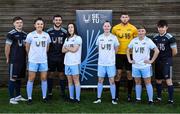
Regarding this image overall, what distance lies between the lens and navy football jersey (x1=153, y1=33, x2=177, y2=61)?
311 inches

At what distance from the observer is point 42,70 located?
26.0 feet

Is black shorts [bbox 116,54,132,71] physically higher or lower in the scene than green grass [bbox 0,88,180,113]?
higher

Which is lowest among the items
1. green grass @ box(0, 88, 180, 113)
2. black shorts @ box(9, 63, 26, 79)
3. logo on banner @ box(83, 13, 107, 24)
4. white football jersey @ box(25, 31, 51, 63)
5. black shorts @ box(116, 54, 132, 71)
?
green grass @ box(0, 88, 180, 113)

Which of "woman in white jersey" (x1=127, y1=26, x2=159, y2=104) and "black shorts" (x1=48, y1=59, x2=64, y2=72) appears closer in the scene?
"woman in white jersey" (x1=127, y1=26, x2=159, y2=104)

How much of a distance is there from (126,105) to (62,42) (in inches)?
71.8

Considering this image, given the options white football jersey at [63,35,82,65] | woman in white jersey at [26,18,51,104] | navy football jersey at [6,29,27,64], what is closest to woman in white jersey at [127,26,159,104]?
white football jersey at [63,35,82,65]

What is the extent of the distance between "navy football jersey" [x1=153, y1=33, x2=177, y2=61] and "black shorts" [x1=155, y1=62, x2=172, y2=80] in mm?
117

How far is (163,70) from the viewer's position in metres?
7.96

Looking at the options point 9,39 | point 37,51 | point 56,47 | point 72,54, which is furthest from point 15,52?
point 72,54

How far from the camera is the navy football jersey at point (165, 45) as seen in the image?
7.91m

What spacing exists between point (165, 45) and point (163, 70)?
50 centimetres

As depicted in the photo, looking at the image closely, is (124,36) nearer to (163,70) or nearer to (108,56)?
(108,56)

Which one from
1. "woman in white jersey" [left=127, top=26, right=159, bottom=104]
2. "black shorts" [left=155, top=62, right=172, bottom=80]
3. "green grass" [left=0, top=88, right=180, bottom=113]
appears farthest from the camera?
"black shorts" [left=155, top=62, right=172, bottom=80]

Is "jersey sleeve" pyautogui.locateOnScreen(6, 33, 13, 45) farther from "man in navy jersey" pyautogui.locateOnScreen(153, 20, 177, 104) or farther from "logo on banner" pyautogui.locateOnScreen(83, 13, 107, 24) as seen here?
"man in navy jersey" pyautogui.locateOnScreen(153, 20, 177, 104)
